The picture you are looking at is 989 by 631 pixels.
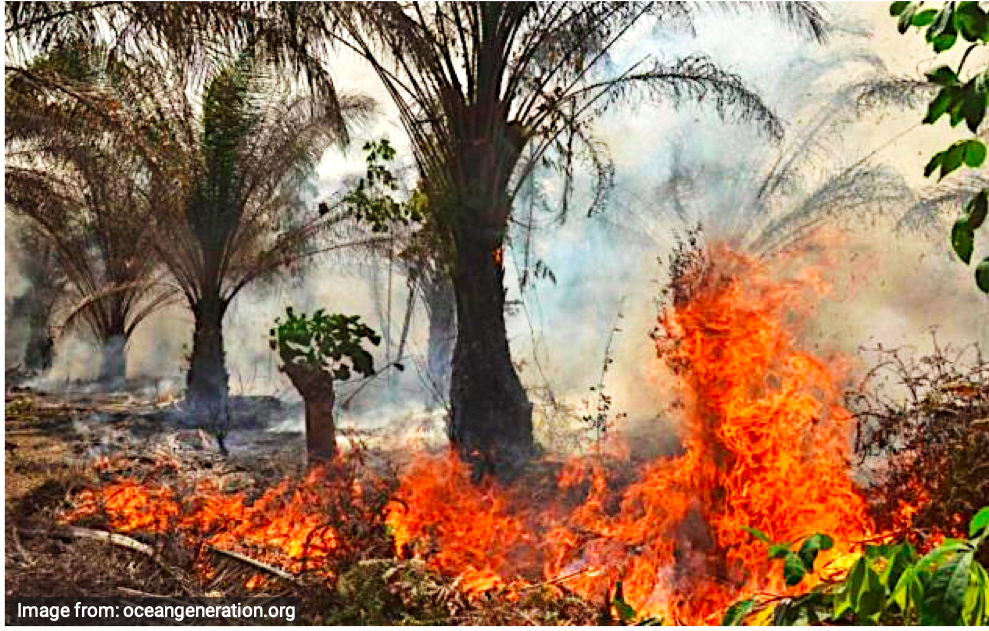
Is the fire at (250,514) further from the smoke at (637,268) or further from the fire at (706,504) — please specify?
the smoke at (637,268)

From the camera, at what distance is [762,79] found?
10023 millimetres

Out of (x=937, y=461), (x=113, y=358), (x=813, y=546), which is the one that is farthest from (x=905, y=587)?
(x=113, y=358)

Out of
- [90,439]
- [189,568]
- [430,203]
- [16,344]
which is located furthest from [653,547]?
[16,344]

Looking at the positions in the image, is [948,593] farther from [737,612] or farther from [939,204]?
[939,204]

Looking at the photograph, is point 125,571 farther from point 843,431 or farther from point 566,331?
point 566,331

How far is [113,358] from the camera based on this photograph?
1088 centimetres

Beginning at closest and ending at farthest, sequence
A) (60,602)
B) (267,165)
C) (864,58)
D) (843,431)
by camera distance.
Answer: (60,602) < (843,431) < (267,165) < (864,58)

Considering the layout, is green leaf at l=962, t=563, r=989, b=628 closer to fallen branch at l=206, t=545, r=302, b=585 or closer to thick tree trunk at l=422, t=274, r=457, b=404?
fallen branch at l=206, t=545, r=302, b=585

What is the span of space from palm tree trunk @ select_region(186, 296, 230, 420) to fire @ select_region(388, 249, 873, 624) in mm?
3847

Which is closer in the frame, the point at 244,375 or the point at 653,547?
the point at 653,547

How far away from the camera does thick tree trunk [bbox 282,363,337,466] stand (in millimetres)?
6988

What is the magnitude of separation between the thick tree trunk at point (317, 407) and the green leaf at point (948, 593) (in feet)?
19.5

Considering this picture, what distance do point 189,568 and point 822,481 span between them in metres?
3.26

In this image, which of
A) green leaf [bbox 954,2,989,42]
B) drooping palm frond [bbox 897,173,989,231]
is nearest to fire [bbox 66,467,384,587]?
green leaf [bbox 954,2,989,42]
